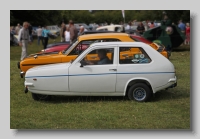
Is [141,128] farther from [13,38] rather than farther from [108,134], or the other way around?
[13,38]

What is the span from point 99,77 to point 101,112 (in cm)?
87

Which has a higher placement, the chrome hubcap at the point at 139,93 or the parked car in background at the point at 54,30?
the parked car in background at the point at 54,30

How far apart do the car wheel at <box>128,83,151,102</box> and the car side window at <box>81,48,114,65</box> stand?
789 millimetres

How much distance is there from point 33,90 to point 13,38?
2082 cm

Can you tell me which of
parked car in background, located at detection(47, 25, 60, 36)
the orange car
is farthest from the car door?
parked car in background, located at detection(47, 25, 60, 36)

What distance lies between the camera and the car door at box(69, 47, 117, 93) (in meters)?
8.02

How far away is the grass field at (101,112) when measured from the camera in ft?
22.4

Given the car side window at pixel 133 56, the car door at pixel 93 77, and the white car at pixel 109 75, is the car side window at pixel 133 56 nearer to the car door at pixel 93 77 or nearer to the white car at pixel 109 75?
the white car at pixel 109 75

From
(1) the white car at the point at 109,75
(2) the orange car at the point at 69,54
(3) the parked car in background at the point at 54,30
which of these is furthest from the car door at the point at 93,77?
(3) the parked car in background at the point at 54,30

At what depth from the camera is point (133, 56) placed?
8188mm

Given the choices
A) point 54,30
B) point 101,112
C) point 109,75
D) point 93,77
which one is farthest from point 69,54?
point 54,30

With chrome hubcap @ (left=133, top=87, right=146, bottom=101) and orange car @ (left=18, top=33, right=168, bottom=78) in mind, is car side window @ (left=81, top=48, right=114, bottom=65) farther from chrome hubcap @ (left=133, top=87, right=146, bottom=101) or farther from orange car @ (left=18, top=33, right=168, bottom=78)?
orange car @ (left=18, top=33, right=168, bottom=78)

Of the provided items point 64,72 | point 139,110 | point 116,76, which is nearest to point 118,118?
point 139,110

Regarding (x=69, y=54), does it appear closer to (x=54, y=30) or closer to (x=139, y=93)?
(x=139, y=93)
